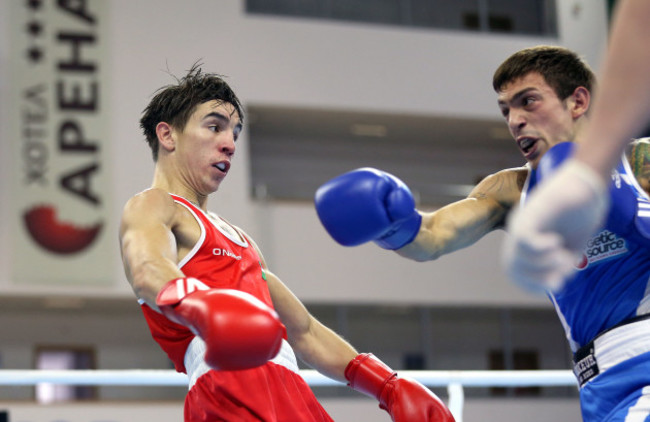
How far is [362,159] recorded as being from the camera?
1140 centimetres

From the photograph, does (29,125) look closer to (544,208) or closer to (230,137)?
(230,137)

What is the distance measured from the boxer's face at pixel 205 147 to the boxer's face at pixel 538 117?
731mm

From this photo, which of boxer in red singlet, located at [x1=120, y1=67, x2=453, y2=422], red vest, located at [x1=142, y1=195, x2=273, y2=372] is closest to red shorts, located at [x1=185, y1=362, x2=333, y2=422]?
boxer in red singlet, located at [x1=120, y1=67, x2=453, y2=422]

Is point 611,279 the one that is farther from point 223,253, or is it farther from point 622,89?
point 622,89

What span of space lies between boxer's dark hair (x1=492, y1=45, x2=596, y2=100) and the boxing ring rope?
108cm

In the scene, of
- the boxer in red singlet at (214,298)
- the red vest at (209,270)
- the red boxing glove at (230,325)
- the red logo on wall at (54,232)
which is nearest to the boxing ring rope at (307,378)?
the boxer in red singlet at (214,298)

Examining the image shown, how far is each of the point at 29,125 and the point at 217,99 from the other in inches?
278

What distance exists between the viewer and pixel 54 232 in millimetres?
8758

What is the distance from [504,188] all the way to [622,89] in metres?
1.31

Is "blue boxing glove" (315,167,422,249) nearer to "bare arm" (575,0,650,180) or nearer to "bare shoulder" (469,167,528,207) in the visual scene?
"bare shoulder" (469,167,528,207)

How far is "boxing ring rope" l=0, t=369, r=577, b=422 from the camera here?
289cm

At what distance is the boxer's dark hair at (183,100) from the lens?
239 cm

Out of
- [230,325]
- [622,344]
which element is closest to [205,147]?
[230,325]

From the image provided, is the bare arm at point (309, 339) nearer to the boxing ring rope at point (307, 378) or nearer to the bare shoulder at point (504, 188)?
the boxing ring rope at point (307, 378)
